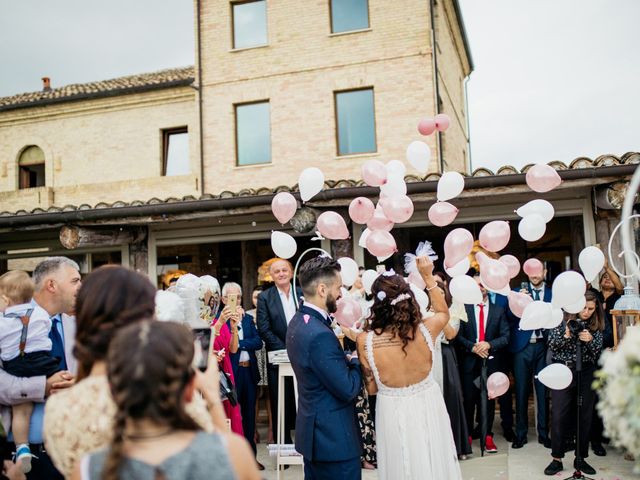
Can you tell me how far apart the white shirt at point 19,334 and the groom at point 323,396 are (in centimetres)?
144

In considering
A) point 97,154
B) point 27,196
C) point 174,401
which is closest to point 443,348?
point 174,401

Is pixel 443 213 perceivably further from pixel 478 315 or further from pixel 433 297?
pixel 433 297

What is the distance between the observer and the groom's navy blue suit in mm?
3486

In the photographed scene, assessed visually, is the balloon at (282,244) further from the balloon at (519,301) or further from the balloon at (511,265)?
the balloon at (519,301)

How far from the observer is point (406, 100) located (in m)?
12.9

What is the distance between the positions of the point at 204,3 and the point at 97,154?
493cm

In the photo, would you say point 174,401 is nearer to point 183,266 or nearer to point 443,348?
point 443,348

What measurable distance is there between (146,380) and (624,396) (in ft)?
4.31

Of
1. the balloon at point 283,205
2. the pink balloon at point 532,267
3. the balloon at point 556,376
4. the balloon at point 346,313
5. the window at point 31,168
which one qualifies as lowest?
the balloon at point 556,376

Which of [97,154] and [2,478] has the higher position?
[97,154]

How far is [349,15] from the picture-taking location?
44.2ft

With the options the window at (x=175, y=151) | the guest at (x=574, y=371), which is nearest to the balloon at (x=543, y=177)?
the guest at (x=574, y=371)

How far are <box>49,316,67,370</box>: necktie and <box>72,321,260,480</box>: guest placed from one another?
1.98 meters

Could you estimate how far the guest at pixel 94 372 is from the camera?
191 cm
